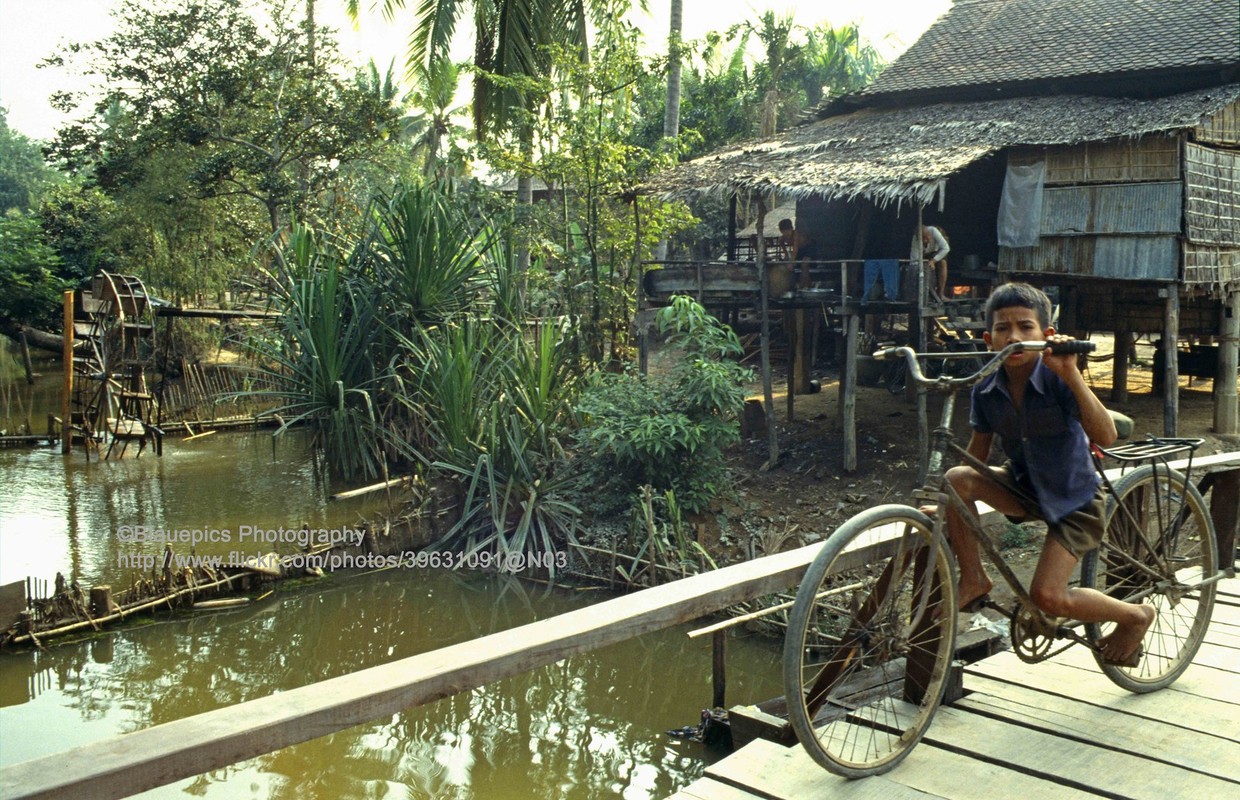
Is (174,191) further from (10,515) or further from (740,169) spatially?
(740,169)

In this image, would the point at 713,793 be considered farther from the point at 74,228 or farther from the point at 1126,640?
the point at 74,228

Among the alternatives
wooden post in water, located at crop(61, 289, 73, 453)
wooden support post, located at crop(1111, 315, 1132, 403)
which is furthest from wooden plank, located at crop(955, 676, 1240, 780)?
wooden post in water, located at crop(61, 289, 73, 453)

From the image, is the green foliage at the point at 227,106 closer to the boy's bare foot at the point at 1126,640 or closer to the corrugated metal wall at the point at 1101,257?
the corrugated metal wall at the point at 1101,257

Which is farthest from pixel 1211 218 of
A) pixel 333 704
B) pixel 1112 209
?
pixel 333 704

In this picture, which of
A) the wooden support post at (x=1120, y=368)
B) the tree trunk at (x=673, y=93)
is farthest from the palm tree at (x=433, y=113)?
the wooden support post at (x=1120, y=368)

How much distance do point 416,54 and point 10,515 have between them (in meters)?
9.81

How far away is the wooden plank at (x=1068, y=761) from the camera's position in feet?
8.99

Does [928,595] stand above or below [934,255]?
below

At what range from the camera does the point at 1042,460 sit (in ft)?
9.60

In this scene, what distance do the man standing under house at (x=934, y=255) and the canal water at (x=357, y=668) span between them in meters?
5.61

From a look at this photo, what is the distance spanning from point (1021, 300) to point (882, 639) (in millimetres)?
1051

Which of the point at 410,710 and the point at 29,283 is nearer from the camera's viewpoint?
the point at 410,710

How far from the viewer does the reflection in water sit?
19.6 feet

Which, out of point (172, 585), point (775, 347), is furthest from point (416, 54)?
point (172, 585)
